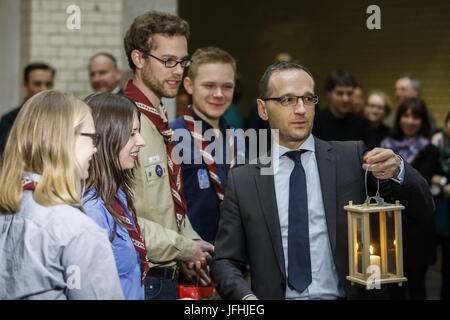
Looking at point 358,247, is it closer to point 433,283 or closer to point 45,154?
point 45,154

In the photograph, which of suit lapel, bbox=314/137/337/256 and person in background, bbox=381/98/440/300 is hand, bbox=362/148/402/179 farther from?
person in background, bbox=381/98/440/300

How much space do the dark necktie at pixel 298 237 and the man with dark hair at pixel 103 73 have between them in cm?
343

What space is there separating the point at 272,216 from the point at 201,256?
2.30 ft

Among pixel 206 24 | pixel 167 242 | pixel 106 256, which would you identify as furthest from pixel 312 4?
pixel 106 256

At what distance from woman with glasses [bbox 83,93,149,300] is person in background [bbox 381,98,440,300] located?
294 cm

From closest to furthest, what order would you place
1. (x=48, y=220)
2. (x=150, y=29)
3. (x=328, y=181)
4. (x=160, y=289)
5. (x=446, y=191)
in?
(x=48, y=220) → (x=328, y=181) → (x=160, y=289) → (x=150, y=29) → (x=446, y=191)

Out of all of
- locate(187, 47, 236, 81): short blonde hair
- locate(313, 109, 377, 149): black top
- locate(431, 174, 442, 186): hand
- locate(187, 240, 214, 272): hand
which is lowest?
locate(187, 240, 214, 272): hand

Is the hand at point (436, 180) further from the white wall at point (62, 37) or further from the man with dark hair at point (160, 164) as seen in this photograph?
the white wall at point (62, 37)

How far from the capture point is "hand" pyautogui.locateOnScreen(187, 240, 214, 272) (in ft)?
10.9

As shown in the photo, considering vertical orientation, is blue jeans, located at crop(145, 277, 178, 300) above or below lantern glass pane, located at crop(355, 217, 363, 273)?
below

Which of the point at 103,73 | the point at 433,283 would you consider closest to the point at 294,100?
the point at 103,73

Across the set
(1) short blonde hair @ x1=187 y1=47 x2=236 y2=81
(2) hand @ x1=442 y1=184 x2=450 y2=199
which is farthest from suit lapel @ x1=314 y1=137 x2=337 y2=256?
(2) hand @ x1=442 y1=184 x2=450 y2=199

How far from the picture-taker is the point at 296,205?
2.80 metres

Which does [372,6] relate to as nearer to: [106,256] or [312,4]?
[106,256]
